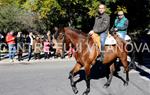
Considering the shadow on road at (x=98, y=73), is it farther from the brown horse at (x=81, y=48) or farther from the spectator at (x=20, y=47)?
the spectator at (x=20, y=47)

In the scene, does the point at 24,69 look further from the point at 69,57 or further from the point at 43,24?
the point at 43,24

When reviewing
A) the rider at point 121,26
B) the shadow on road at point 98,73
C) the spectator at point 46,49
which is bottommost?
the shadow on road at point 98,73

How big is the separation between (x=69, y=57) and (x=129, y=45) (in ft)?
20.9

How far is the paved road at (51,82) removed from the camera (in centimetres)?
1160

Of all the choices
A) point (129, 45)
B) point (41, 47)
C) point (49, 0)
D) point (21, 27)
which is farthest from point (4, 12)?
point (129, 45)

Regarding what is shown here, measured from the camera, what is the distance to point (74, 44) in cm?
1156

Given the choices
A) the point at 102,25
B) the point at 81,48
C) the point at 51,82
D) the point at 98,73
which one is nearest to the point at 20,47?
the point at 98,73

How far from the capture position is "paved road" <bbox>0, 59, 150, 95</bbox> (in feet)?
38.1

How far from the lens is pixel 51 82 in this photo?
519 inches

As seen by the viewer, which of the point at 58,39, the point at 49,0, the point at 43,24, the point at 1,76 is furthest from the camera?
the point at 43,24

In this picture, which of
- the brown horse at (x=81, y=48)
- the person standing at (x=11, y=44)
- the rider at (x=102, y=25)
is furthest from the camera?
the person standing at (x=11, y=44)

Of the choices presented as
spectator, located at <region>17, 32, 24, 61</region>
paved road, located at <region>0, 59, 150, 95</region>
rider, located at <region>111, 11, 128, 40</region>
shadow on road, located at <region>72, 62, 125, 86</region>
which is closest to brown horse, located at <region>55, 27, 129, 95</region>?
paved road, located at <region>0, 59, 150, 95</region>

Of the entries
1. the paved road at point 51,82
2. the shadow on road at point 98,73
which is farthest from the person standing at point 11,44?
the shadow on road at point 98,73

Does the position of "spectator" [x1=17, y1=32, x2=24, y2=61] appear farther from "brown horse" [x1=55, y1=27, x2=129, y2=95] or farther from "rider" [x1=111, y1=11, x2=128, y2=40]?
"brown horse" [x1=55, y1=27, x2=129, y2=95]
